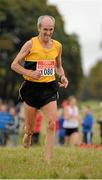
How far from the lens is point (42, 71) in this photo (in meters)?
10.6

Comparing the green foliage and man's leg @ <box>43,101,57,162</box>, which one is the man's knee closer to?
man's leg @ <box>43,101,57,162</box>

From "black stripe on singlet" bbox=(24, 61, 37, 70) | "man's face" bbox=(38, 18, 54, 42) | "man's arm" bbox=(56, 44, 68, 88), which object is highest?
"man's face" bbox=(38, 18, 54, 42)

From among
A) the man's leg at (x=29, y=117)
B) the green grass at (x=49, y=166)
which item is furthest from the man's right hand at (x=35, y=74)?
the green grass at (x=49, y=166)

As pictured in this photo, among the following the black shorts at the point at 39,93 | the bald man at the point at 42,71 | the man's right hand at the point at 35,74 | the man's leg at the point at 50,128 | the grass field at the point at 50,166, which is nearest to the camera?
the grass field at the point at 50,166

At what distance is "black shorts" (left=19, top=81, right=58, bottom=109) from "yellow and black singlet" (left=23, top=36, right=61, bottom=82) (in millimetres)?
130

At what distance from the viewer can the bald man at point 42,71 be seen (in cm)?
1059

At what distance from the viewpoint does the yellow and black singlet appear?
10.6 meters

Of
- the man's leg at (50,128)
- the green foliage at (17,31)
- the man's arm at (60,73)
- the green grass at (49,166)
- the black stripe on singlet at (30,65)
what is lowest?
the green foliage at (17,31)

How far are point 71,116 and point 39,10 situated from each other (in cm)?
5040

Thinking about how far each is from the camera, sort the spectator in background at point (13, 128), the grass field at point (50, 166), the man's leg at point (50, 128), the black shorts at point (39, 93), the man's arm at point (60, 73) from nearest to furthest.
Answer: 1. the grass field at point (50, 166)
2. the man's leg at point (50, 128)
3. the black shorts at point (39, 93)
4. the man's arm at point (60, 73)
5. the spectator in background at point (13, 128)

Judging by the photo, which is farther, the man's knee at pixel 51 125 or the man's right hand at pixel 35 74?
the man's knee at pixel 51 125

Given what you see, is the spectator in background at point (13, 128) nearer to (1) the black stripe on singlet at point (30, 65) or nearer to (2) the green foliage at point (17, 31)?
(1) the black stripe on singlet at point (30, 65)

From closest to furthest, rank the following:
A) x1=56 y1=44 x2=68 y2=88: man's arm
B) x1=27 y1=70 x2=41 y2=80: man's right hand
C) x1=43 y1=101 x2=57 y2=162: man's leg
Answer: x1=27 y1=70 x2=41 y2=80: man's right hand, x1=43 y1=101 x2=57 y2=162: man's leg, x1=56 y1=44 x2=68 y2=88: man's arm

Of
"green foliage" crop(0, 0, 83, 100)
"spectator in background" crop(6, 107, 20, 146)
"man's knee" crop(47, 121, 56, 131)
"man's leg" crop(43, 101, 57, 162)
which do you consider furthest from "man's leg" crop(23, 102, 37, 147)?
"green foliage" crop(0, 0, 83, 100)
